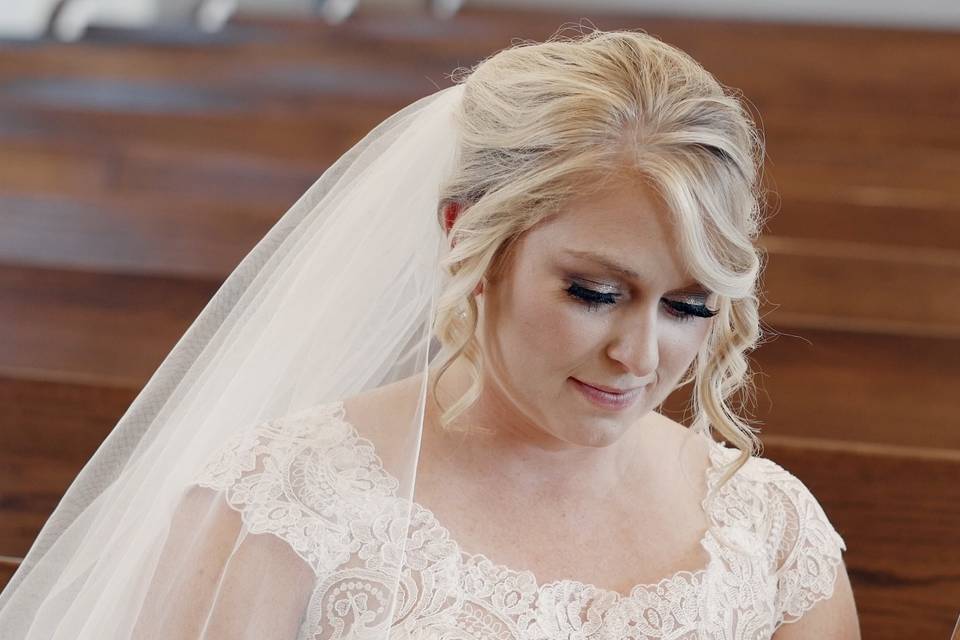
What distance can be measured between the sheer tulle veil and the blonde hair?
10cm

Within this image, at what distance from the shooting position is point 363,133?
3.90m

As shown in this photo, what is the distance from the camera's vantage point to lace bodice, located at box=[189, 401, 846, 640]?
1481 millimetres

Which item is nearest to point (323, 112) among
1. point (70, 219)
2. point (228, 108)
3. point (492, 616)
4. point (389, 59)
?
point (228, 108)

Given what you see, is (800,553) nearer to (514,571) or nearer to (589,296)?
(514,571)

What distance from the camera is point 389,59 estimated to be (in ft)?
15.9

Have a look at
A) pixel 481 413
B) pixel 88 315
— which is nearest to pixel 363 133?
pixel 88 315

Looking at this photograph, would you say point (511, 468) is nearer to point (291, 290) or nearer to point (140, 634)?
point (291, 290)

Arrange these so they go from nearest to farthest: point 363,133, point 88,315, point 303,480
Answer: point 303,480, point 88,315, point 363,133

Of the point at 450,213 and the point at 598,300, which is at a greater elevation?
the point at 450,213

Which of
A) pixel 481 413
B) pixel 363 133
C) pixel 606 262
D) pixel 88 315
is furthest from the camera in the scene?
pixel 363 133

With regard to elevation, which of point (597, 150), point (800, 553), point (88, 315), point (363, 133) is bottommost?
point (800, 553)

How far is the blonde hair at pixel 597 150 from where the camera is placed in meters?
1.44

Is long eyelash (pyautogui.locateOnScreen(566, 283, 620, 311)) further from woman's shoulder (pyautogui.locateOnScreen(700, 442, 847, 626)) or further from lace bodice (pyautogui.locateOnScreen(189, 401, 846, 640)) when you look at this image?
woman's shoulder (pyautogui.locateOnScreen(700, 442, 847, 626))

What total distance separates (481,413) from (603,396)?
21 centimetres
